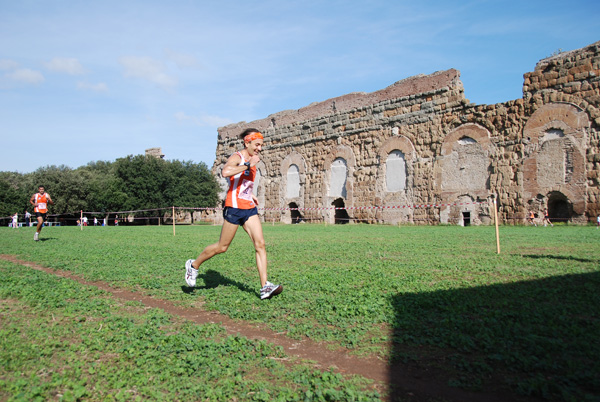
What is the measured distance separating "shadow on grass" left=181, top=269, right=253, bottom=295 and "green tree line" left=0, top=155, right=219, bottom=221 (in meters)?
30.1

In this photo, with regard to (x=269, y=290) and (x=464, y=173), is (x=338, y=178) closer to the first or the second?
(x=464, y=173)

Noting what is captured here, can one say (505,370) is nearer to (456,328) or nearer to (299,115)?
(456,328)

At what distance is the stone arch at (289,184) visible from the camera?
31078 millimetres

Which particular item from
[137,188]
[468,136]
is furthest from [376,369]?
[137,188]

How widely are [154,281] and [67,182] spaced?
36900 mm

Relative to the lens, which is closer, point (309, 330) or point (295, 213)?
point (309, 330)

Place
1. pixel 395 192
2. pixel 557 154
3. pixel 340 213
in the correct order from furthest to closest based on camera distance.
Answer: pixel 340 213 → pixel 395 192 → pixel 557 154

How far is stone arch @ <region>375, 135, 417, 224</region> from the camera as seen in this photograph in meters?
25.0

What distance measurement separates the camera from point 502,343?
3.47m

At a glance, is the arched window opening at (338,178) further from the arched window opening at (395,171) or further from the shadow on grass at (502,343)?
the shadow on grass at (502,343)

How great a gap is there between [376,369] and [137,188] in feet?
119

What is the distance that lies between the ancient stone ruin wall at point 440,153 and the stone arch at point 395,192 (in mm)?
60

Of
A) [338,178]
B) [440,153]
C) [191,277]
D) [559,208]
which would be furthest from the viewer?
[338,178]

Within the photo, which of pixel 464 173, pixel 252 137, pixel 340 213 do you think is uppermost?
pixel 464 173
